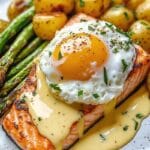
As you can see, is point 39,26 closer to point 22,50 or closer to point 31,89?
point 22,50

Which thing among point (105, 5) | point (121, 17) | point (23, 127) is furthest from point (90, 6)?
point (23, 127)

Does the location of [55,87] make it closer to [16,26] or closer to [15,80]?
[15,80]

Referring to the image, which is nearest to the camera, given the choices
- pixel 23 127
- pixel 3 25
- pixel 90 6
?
pixel 23 127

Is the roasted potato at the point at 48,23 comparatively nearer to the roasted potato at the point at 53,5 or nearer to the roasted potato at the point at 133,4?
the roasted potato at the point at 53,5

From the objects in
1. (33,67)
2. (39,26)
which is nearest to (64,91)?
(33,67)

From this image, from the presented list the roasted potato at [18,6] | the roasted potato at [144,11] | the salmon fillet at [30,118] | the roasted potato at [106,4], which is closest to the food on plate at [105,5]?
the roasted potato at [106,4]
